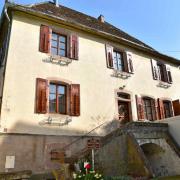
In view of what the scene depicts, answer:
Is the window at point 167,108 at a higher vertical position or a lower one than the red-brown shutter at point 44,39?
lower

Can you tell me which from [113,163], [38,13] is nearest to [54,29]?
[38,13]

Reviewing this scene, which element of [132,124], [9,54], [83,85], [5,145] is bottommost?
[5,145]

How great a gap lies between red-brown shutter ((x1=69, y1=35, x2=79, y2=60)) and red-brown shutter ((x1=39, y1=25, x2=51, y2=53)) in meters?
1.25

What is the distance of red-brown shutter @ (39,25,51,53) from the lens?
10.4 metres

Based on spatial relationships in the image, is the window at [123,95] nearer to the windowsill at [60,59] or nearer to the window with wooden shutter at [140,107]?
the window with wooden shutter at [140,107]

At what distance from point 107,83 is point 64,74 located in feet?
8.83

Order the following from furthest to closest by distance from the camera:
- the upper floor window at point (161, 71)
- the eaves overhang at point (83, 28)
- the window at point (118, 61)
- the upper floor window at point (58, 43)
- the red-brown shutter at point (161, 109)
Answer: the upper floor window at point (161, 71) → the red-brown shutter at point (161, 109) → the window at point (118, 61) → the upper floor window at point (58, 43) → the eaves overhang at point (83, 28)

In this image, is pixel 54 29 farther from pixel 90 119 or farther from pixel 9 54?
pixel 90 119

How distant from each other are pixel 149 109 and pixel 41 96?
725 cm

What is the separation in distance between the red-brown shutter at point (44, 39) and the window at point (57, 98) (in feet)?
5.94

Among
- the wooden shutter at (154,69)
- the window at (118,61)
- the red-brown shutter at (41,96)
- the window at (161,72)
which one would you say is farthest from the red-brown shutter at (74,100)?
the window at (161,72)

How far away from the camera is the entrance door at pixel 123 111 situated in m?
12.3

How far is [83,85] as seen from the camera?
36.1 feet

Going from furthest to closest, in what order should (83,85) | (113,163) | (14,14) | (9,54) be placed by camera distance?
(83,85), (14,14), (9,54), (113,163)
